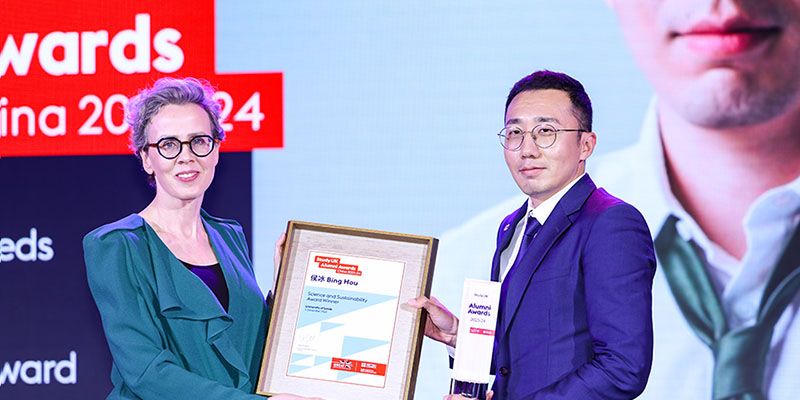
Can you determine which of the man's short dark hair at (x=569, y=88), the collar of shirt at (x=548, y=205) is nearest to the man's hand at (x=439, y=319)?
the collar of shirt at (x=548, y=205)

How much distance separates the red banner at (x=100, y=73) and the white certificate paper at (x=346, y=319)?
4.98 feet

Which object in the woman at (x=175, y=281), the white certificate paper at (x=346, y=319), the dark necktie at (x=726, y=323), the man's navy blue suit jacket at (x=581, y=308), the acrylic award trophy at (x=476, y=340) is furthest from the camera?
the dark necktie at (x=726, y=323)

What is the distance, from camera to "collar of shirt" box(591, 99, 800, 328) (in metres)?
3.90

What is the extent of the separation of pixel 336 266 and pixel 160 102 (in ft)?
2.19

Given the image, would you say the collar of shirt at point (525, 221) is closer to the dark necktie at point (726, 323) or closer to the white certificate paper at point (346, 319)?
the white certificate paper at point (346, 319)

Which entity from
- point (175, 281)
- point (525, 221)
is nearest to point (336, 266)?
point (175, 281)

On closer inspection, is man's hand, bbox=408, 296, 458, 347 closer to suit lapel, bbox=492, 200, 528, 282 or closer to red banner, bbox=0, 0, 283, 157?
suit lapel, bbox=492, 200, 528, 282

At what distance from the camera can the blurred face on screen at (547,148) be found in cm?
262

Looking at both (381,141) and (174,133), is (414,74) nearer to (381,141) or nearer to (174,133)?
(381,141)

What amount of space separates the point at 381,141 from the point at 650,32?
1.13 m

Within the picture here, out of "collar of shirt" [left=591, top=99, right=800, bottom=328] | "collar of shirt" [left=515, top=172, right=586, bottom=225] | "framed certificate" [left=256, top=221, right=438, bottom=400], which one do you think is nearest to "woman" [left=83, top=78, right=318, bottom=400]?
"framed certificate" [left=256, top=221, right=438, bottom=400]

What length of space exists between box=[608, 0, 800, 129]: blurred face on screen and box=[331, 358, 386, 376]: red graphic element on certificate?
5.93 feet

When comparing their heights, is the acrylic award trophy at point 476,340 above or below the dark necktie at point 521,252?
below

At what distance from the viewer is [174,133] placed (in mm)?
2912
